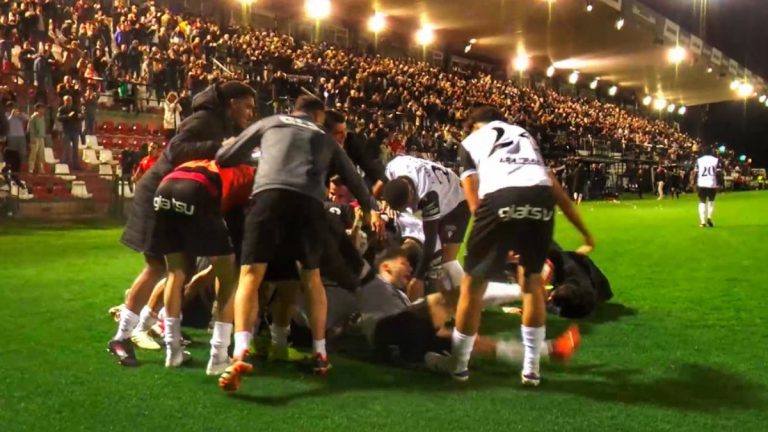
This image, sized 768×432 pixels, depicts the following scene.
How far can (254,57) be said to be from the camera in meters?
23.2

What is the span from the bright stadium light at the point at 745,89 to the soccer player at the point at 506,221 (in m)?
61.3

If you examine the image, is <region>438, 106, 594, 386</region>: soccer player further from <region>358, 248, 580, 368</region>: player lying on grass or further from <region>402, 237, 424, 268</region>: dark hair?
<region>402, 237, 424, 268</region>: dark hair

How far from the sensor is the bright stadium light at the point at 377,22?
120 ft

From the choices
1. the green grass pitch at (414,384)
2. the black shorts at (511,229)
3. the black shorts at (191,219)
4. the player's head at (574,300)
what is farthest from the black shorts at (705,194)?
the black shorts at (191,219)

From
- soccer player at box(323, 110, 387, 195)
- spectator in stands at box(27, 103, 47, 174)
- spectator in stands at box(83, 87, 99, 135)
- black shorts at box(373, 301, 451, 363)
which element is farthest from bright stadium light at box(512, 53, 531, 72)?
black shorts at box(373, 301, 451, 363)

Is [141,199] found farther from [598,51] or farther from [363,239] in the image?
[598,51]

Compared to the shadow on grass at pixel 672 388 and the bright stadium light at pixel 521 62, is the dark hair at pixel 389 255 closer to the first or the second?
the shadow on grass at pixel 672 388

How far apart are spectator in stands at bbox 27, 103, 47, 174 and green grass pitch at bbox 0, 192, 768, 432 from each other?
1018cm

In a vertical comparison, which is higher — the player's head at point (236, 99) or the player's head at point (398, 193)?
the player's head at point (236, 99)

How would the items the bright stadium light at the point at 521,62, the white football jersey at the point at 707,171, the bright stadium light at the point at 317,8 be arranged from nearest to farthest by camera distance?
the white football jersey at the point at 707,171 → the bright stadium light at the point at 317,8 → the bright stadium light at the point at 521,62

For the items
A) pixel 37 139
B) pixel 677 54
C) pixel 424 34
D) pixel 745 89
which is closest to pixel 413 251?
pixel 37 139

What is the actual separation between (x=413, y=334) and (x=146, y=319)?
196 centimetres

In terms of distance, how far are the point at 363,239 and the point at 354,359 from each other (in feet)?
3.68

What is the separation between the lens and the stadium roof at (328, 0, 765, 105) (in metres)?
36.0
